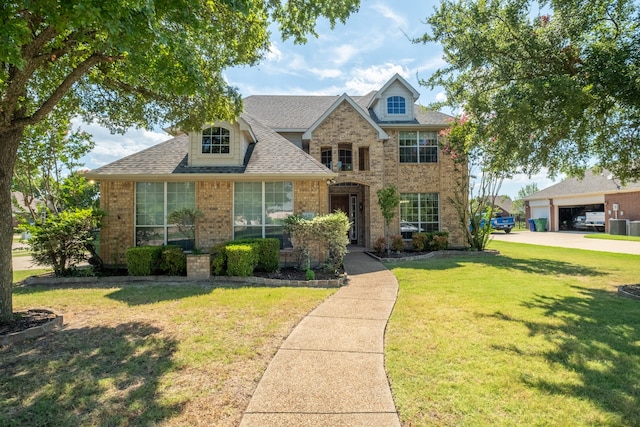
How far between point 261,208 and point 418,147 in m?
9.77

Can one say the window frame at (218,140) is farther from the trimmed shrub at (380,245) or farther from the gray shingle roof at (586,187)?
the gray shingle roof at (586,187)

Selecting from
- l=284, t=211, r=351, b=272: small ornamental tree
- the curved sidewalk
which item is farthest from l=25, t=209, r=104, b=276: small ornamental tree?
the curved sidewalk

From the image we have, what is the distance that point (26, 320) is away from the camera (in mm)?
5727

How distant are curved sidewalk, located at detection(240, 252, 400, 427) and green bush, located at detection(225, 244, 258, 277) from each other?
144 inches

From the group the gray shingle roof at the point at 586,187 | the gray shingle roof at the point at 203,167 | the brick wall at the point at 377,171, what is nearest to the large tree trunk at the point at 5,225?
the gray shingle roof at the point at 203,167

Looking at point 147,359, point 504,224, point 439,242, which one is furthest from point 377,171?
point 504,224

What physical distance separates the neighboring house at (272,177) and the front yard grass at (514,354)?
573 centimetres

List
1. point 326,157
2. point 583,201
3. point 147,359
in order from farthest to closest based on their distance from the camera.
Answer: point 583,201, point 326,157, point 147,359

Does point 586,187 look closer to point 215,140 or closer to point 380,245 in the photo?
point 380,245

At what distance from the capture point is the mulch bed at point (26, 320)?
5.28 m

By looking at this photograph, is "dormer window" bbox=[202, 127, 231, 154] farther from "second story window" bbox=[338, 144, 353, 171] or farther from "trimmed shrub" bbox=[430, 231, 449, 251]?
"trimmed shrub" bbox=[430, 231, 449, 251]

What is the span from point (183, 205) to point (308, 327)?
8265 mm

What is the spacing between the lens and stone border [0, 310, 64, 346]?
496 centimetres

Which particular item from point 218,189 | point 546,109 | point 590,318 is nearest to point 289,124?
point 218,189
